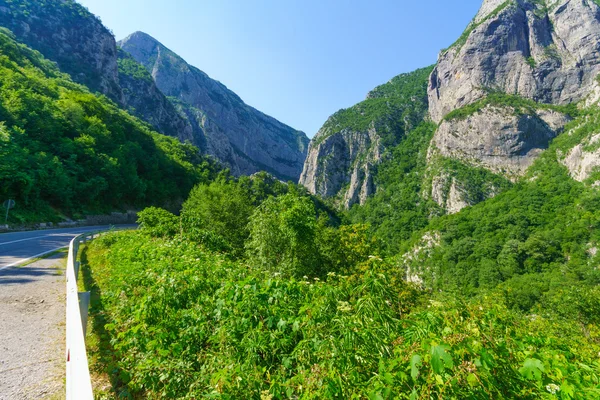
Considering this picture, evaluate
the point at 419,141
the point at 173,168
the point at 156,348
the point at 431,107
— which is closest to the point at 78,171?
the point at 173,168

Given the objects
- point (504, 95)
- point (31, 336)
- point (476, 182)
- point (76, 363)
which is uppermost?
point (504, 95)

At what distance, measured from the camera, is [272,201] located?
17.7m

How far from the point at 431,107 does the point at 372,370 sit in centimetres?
19406

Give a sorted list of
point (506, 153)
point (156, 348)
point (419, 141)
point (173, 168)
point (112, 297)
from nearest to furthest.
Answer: point (156, 348)
point (112, 297)
point (173, 168)
point (506, 153)
point (419, 141)

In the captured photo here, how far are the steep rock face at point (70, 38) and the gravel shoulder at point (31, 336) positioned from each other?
104250 millimetres

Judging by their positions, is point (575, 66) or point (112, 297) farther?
point (575, 66)

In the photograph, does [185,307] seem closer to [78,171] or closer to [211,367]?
[211,367]

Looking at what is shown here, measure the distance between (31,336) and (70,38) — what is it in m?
128

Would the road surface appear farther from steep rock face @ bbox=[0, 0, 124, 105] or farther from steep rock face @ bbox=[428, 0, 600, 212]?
steep rock face @ bbox=[428, 0, 600, 212]

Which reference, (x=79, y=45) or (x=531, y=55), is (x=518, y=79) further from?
(x=79, y=45)

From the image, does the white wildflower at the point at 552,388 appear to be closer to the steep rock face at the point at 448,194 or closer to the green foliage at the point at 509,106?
the steep rock face at the point at 448,194

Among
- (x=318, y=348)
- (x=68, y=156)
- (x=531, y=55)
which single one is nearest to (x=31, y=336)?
(x=318, y=348)

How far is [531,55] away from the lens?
458 ft

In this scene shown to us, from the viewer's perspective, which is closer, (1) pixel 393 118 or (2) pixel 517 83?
(2) pixel 517 83
